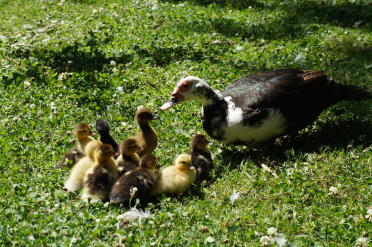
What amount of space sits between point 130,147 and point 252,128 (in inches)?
55.7

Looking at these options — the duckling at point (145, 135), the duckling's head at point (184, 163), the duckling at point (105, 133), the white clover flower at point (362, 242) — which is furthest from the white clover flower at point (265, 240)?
the duckling at point (105, 133)

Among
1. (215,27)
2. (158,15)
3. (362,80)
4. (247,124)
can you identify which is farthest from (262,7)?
(247,124)

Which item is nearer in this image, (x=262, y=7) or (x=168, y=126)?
(x=168, y=126)

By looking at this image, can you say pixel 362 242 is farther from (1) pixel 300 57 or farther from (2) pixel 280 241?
(1) pixel 300 57

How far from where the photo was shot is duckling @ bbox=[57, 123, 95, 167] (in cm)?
626

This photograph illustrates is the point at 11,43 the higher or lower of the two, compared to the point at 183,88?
lower

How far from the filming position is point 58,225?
5.10 metres

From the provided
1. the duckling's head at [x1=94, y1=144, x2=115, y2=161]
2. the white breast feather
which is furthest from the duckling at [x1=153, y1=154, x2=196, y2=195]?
the white breast feather

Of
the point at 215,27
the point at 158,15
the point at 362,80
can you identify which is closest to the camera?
the point at 362,80

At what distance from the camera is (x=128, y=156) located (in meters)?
6.07

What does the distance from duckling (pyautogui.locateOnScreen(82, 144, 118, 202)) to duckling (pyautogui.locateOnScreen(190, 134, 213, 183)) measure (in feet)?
2.98

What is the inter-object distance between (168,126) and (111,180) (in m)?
1.91

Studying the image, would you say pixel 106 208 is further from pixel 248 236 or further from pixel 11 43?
pixel 11 43

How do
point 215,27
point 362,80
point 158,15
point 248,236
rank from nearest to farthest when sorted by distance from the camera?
1. point 248,236
2. point 362,80
3. point 215,27
4. point 158,15
